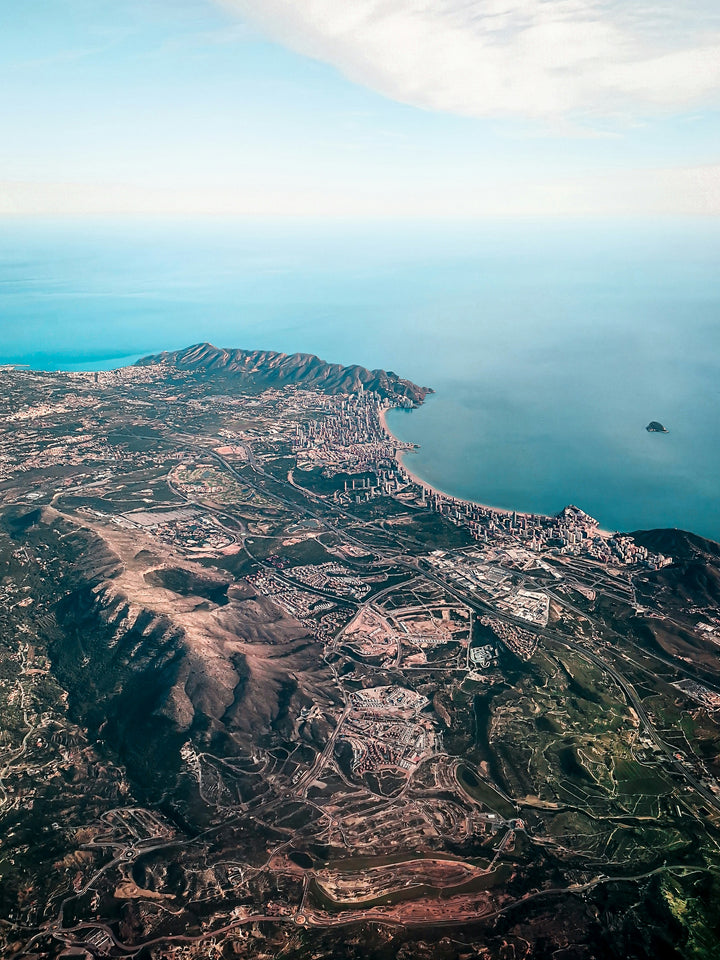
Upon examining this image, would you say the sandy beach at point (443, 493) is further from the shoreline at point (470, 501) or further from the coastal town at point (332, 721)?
the coastal town at point (332, 721)

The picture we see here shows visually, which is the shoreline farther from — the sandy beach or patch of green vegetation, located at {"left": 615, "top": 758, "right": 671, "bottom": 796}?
patch of green vegetation, located at {"left": 615, "top": 758, "right": 671, "bottom": 796}

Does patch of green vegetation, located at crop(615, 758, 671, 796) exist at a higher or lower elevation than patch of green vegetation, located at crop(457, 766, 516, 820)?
higher

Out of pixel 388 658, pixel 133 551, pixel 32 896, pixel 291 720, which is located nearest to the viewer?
pixel 32 896

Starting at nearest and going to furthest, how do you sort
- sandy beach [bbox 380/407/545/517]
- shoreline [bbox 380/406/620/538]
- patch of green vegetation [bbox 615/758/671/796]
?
patch of green vegetation [bbox 615/758/671/796]
shoreline [bbox 380/406/620/538]
sandy beach [bbox 380/407/545/517]

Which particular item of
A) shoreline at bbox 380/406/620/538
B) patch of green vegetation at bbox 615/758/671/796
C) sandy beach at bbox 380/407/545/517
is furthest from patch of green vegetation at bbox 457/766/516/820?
sandy beach at bbox 380/407/545/517

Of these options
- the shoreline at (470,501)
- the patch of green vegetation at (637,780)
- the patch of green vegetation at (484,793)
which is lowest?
the patch of green vegetation at (484,793)

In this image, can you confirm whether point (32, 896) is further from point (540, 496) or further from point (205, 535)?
point (540, 496)

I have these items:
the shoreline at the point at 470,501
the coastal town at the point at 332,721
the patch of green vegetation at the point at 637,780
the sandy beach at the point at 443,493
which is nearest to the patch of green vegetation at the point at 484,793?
the coastal town at the point at 332,721

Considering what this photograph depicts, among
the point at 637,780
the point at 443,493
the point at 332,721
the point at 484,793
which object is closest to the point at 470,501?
the point at 443,493

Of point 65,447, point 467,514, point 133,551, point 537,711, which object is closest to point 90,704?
point 133,551
